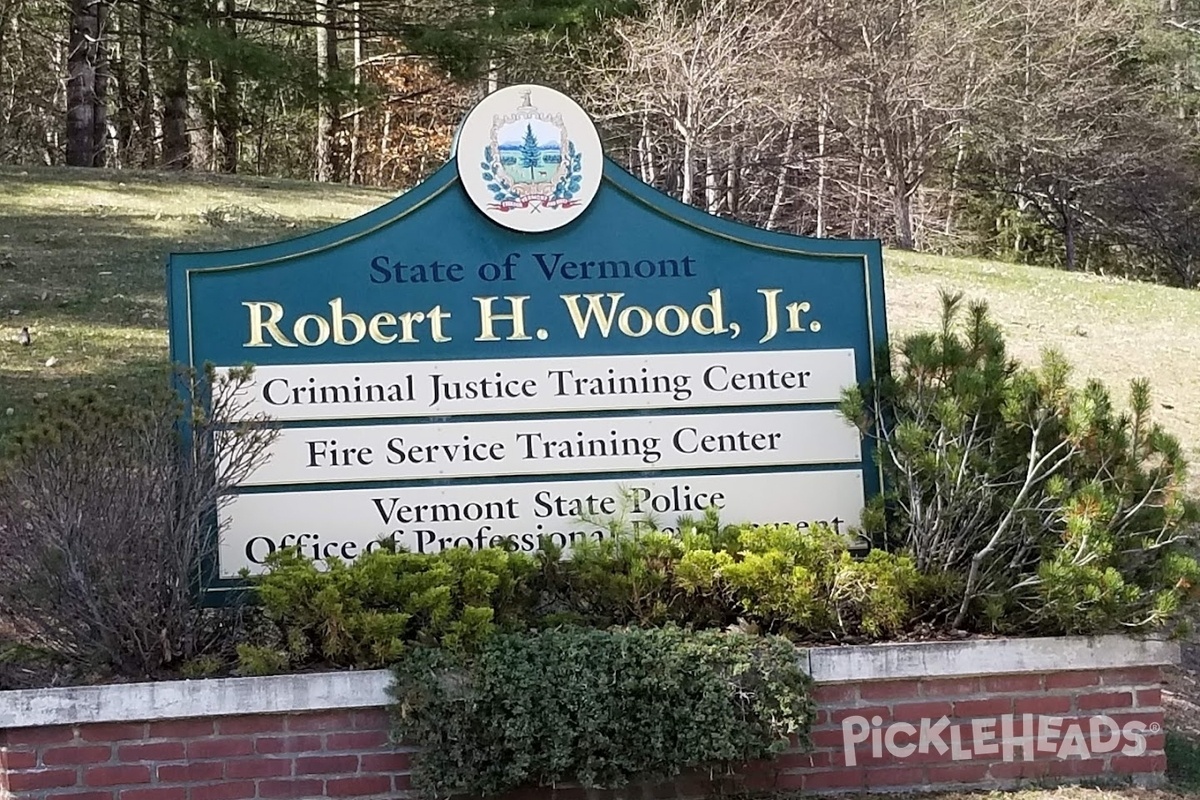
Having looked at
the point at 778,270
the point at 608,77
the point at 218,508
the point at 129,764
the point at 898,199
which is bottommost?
the point at 129,764

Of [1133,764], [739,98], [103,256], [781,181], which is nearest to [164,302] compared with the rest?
[103,256]

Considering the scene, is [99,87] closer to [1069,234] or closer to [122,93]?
[122,93]

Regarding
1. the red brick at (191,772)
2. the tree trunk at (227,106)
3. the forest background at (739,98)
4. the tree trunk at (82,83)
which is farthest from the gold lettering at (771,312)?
the tree trunk at (82,83)

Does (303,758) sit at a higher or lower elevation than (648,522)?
lower

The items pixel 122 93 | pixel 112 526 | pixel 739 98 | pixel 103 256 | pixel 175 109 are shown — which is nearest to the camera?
pixel 112 526

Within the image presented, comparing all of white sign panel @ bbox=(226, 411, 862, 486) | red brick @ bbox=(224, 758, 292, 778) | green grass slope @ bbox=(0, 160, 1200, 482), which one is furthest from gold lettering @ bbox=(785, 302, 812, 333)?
green grass slope @ bbox=(0, 160, 1200, 482)

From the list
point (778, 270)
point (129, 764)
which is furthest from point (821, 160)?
point (129, 764)

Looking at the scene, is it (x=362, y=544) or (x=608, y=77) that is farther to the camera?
(x=608, y=77)

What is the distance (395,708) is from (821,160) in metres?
23.6

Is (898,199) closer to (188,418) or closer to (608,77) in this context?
(608,77)

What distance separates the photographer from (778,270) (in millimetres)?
5215

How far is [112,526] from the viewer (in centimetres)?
440

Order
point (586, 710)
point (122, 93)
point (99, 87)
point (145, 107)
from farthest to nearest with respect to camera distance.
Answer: point (145, 107) < point (122, 93) < point (99, 87) < point (586, 710)

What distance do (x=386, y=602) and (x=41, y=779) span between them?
3.78 ft
